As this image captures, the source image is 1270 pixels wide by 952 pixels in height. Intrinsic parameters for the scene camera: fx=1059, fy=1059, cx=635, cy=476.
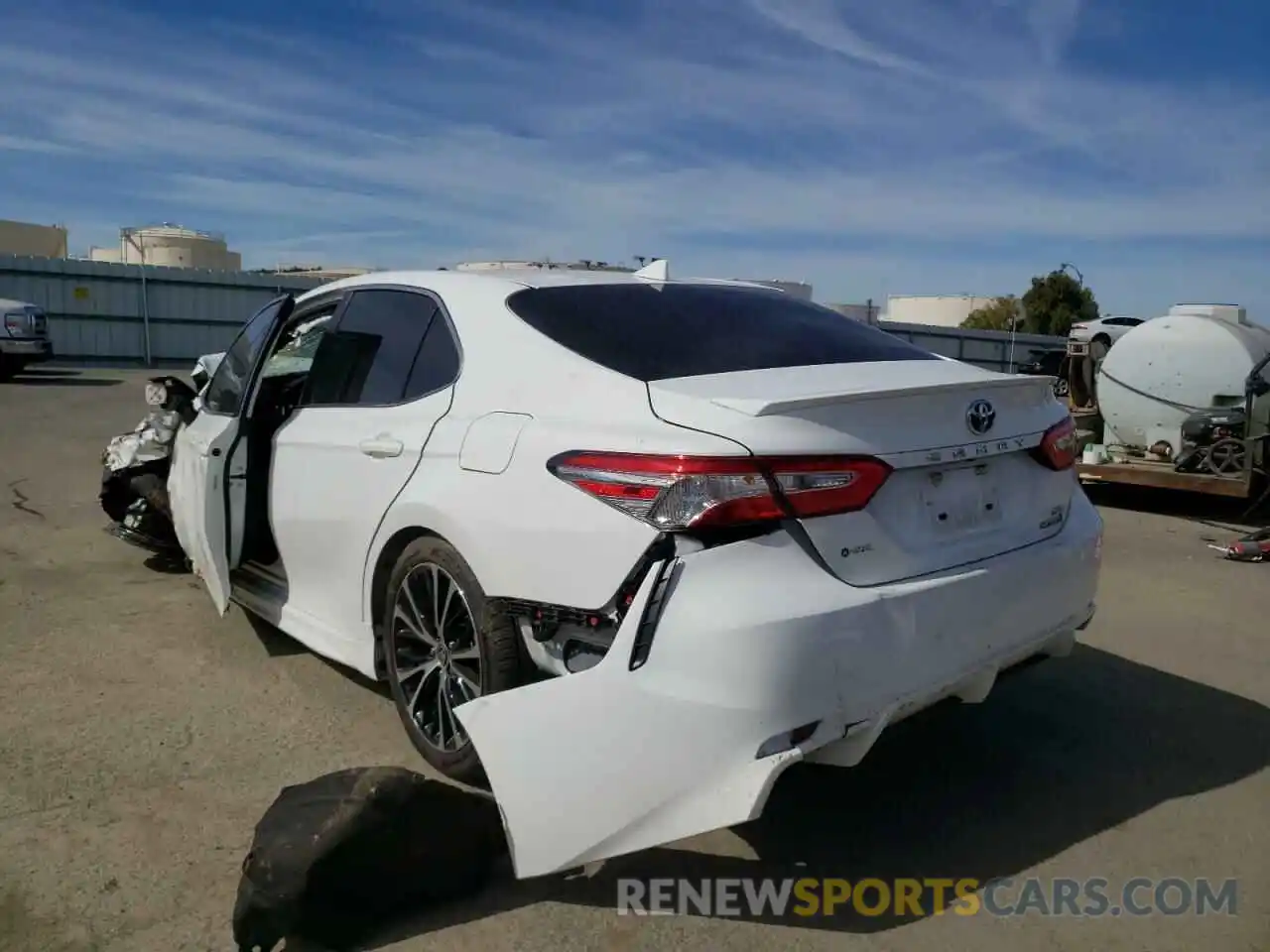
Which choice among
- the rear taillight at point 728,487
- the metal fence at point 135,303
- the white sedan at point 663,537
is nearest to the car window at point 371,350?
the white sedan at point 663,537

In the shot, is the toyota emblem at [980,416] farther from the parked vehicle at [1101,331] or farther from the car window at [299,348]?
the parked vehicle at [1101,331]

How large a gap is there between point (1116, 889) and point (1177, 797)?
708 millimetres

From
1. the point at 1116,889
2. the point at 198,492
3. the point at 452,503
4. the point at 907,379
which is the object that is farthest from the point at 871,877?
the point at 198,492

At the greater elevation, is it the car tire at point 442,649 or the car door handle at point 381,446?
the car door handle at point 381,446

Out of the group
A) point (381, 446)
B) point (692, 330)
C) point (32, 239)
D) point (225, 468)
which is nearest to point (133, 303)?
point (225, 468)

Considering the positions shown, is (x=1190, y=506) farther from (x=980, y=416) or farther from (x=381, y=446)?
(x=381, y=446)

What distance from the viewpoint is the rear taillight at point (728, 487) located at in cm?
262

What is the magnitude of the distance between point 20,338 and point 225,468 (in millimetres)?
15627

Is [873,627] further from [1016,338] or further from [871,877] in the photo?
[1016,338]

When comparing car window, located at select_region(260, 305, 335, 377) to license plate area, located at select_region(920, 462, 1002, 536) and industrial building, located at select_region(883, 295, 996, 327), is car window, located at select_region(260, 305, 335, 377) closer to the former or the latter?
license plate area, located at select_region(920, 462, 1002, 536)

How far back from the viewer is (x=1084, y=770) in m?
3.65

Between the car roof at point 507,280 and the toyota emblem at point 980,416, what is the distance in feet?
4.25

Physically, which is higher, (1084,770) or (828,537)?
(828,537)

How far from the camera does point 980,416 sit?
3.11 meters
